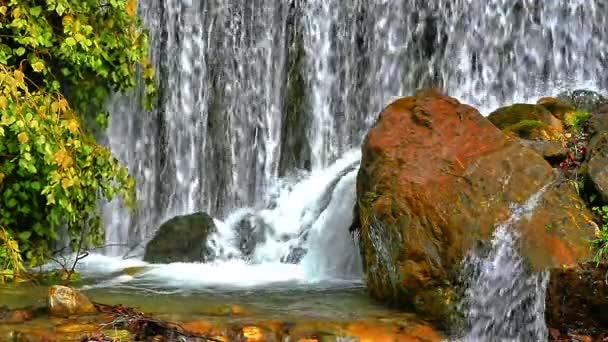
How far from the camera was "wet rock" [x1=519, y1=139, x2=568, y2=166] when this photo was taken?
6953 millimetres

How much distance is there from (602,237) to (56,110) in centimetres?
488

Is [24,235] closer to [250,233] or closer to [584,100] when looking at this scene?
[250,233]

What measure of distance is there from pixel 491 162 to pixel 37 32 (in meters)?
4.42

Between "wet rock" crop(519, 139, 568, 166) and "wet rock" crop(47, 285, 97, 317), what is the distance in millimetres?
3974

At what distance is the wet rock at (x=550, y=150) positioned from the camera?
695 centimetres

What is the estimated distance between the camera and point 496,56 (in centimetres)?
1135

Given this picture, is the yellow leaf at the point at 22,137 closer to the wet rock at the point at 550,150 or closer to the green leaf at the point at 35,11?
the green leaf at the point at 35,11

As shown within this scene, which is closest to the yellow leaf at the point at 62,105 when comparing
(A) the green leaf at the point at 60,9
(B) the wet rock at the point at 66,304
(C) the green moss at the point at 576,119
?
(A) the green leaf at the point at 60,9

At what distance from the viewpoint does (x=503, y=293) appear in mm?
5988

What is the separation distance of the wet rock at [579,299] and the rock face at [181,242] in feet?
13.8

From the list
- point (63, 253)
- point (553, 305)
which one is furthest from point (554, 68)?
point (63, 253)

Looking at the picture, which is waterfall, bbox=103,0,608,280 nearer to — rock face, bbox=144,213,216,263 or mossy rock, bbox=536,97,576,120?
rock face, bbox=144,213,216,263

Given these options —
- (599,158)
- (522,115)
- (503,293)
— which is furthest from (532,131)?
(503,293)

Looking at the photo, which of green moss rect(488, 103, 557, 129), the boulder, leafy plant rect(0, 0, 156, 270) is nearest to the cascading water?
leafy plant rect(0, 0, 156, 270)
